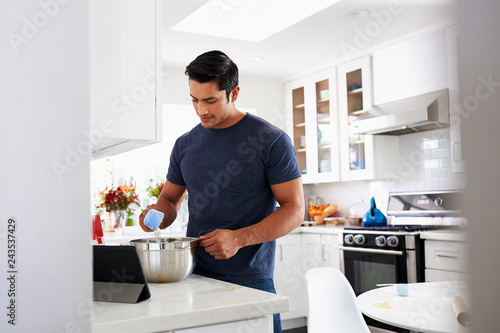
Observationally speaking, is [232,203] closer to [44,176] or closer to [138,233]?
[44,176]

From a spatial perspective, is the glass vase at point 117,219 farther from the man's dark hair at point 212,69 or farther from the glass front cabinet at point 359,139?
the man's dark hair at point 212,69

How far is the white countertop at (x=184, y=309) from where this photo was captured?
971 mm

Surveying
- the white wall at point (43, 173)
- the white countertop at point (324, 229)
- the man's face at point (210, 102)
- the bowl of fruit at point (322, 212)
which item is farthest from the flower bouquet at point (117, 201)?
the white wall at point (43, 173)

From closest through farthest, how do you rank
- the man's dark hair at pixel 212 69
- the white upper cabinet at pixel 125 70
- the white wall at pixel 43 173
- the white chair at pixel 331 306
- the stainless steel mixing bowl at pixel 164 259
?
the white wall at pixel 43 173 → the white upper cabinet at pixel 125 70 → the stainless steel mixing bowl at pixel 164 259 → the man's dark hair at pixel 212 69 → the white chair at pixel 331 306

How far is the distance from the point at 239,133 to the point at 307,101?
315cm

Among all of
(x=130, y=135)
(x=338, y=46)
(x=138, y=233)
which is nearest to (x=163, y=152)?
(x=138, y=233)

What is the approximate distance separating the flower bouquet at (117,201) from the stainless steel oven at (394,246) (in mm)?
1876

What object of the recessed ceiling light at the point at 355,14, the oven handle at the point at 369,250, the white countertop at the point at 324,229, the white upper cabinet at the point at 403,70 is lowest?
the oven handle at the point at 369,250

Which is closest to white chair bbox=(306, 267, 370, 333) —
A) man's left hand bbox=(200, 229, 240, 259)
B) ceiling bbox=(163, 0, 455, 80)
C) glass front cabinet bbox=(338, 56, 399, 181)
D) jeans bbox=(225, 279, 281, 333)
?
jeans bbox=(225, 279, 281, 333)

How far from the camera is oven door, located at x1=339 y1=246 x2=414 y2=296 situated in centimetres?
340

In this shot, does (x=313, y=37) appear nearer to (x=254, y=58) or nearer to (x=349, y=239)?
(x=254, y=58)

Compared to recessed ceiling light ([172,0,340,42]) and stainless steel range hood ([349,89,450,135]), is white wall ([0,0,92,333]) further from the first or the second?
stainless steel range hood ([349,89,450,135])

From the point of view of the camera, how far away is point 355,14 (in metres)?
3.25

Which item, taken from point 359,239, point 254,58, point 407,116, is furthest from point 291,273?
point 254,58
